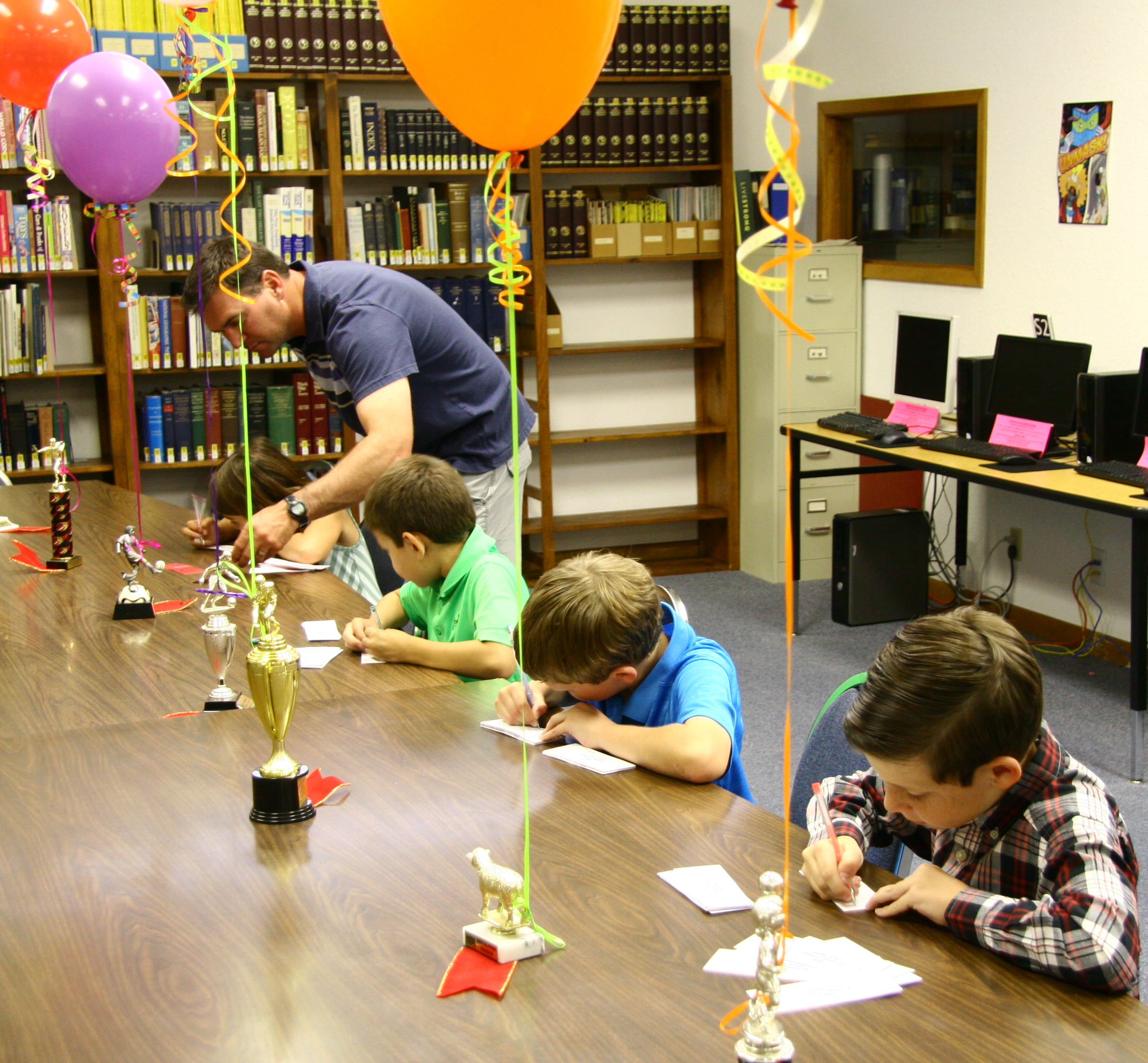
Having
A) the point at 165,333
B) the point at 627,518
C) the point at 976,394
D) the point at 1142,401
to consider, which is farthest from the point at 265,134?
the point at 1142,401

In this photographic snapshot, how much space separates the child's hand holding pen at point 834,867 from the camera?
4.00ft

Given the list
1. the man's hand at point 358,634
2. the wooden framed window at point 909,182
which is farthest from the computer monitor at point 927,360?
the man's hand at point 358,634

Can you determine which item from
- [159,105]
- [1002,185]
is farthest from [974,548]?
[159,105]

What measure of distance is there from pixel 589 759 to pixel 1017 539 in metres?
3.58

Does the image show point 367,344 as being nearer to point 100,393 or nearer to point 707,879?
point 707,879

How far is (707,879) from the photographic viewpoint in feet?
4.14

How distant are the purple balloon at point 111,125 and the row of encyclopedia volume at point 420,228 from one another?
2315mm

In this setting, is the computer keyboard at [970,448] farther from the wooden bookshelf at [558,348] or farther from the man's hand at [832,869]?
the man's hand at [832,869]

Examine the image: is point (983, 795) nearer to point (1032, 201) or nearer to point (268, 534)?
point (268, 534)

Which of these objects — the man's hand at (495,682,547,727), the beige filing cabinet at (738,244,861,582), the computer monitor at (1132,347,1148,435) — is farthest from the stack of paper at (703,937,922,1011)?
the beige filing cabinet at (738,244,861,582)

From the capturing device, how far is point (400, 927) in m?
1.18

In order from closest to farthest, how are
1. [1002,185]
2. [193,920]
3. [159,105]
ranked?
1. [193,920]
2. [159,105]
3. [1002,185]

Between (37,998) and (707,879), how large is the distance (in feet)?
2.05

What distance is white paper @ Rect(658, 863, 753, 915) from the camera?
120 cm
